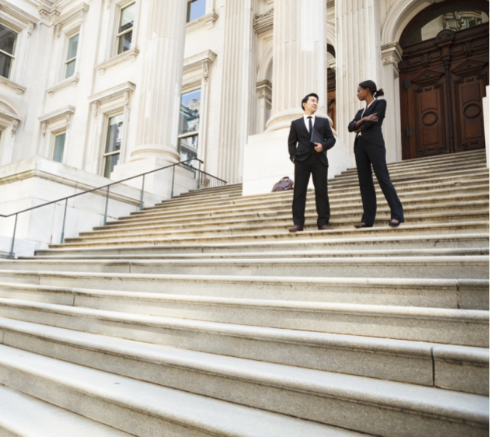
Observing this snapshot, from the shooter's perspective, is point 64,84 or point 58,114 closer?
point 58,114

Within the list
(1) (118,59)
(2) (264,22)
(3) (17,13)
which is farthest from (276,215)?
(3) (17,13)

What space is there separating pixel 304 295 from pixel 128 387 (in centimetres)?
135

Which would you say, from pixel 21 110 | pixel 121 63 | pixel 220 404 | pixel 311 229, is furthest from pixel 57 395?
pixel 21 110

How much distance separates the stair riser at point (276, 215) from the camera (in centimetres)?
494

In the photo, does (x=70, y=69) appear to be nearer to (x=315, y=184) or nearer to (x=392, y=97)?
(x=392, y=97)

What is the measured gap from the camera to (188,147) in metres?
15.3

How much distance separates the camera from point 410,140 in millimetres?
12203

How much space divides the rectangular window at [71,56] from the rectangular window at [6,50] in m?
2.21

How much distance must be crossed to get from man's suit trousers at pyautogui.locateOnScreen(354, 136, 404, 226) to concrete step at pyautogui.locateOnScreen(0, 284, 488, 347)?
2172 millimetres

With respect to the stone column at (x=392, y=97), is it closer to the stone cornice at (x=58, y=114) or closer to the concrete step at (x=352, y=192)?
the concrete step at (x=352, y=192)

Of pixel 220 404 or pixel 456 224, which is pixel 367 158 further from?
pixel 220 404

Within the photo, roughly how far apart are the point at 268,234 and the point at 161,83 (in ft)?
26.0

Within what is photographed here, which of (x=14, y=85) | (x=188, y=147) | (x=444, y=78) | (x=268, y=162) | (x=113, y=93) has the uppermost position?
(x=14, y=85)

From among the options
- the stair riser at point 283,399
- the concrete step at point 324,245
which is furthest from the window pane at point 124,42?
the stair riser at point 283,399
